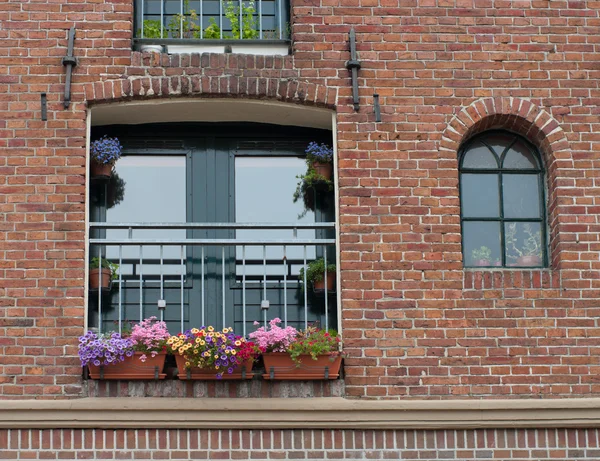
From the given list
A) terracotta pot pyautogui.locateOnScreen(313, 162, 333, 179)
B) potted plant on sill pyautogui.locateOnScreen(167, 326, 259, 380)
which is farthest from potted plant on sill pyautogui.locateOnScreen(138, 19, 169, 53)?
potted plant on sill pyautogui.locateOnScreen(167, 326, 259, 380)

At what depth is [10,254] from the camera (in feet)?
37.8

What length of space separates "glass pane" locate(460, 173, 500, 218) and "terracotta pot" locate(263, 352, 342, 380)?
6.84ft

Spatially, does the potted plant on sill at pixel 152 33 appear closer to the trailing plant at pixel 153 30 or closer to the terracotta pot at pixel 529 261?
the trailing plant at pixel 153 30

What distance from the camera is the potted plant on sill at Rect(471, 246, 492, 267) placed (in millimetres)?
12078

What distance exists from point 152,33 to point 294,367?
3582 mm

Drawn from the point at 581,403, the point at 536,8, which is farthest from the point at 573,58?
the point at 581,403

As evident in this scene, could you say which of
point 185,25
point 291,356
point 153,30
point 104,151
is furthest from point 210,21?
point 291,356

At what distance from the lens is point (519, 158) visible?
1236 centimetres

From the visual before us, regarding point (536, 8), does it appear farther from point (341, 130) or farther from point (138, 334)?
point (138, 334)

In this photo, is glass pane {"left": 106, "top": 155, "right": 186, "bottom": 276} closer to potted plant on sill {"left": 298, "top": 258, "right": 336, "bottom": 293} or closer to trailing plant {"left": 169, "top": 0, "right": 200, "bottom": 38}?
trailing plant {"left": 169, "top": 0, "right": 200, "bottom": 38}

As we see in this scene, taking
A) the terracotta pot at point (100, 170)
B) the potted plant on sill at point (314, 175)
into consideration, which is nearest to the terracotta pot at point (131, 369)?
the terracotta pot at point (100, 170)

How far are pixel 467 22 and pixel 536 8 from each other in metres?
0.70

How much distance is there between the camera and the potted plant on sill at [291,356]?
11.2 metres

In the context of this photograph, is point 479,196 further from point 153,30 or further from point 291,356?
point 153,30
